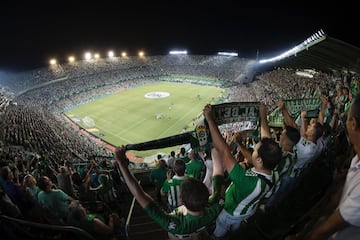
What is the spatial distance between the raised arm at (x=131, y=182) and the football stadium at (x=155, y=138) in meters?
0.03

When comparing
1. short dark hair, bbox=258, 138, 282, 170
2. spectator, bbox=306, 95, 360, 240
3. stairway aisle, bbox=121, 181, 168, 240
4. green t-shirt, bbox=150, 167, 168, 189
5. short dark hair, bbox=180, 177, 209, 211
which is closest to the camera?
spectator, bbox=306, 95, 360, 240

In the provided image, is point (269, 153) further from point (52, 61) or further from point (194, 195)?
point (52, 61)

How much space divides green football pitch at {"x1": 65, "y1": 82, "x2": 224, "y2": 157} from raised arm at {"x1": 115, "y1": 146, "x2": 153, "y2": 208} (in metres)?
19.6

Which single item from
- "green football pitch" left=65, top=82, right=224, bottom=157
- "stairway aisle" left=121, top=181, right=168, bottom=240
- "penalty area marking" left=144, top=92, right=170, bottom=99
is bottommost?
"green football pitch" left=65, top=82, right=224, bottom=157

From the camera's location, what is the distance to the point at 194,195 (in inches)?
99.4

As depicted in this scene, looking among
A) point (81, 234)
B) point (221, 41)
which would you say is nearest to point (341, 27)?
point (221, 41)

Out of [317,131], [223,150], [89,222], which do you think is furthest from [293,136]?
[89,222]

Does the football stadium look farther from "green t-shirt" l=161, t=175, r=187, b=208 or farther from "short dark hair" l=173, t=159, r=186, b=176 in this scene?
"green t-shirt" l=161, t=175, r=187, b=208

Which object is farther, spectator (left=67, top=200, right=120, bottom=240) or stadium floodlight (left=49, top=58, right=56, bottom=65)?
stadium floodlight (left=49, top=58, right=56, bottom=65)

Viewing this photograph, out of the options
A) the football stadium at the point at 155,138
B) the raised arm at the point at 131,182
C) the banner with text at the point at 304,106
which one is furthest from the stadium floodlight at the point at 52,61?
the raised arm at the point at 131,182

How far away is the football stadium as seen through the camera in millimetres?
3249

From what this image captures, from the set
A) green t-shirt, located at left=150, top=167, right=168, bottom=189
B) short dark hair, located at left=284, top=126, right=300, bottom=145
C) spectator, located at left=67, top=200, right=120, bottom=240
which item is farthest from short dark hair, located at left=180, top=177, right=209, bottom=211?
green t-shirt, located at left=150, top=167, right=168, bottom=189

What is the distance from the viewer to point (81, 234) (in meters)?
2.94

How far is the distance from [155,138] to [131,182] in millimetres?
23371
